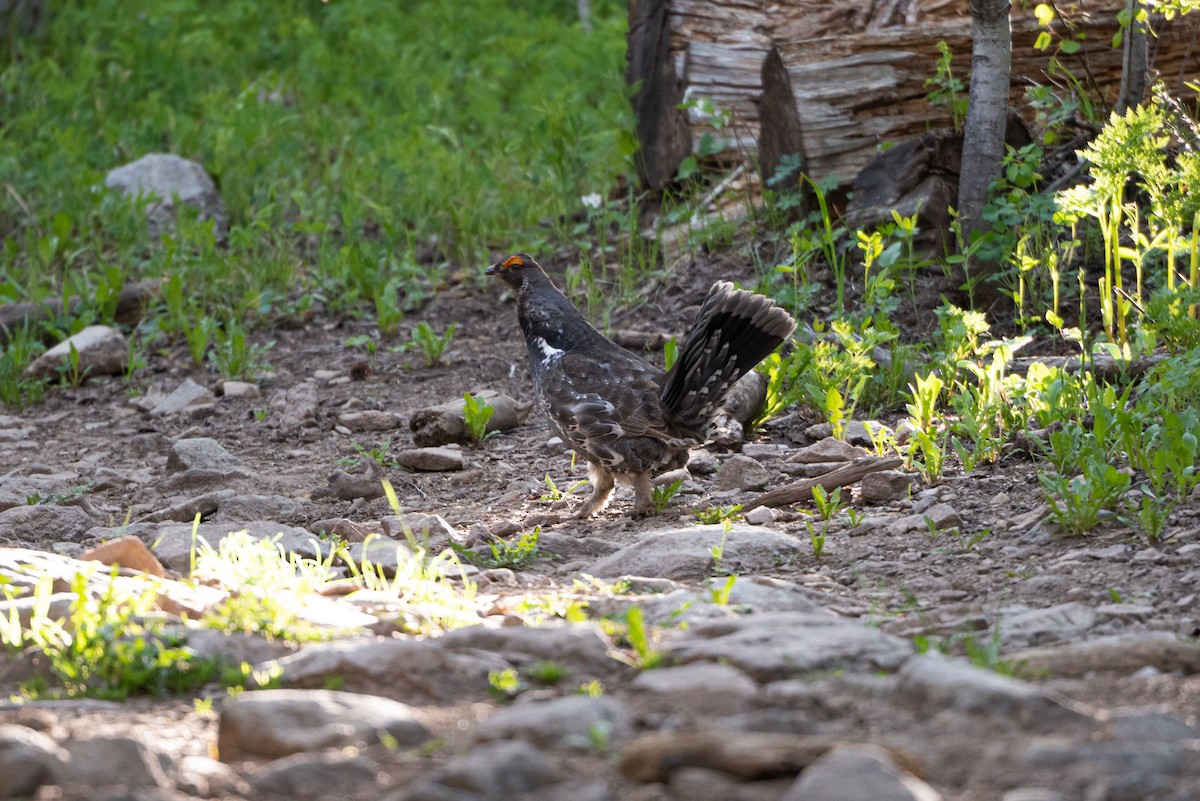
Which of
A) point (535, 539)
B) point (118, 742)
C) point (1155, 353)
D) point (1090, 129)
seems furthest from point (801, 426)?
point (118, 742)

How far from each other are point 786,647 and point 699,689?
39 centimetres

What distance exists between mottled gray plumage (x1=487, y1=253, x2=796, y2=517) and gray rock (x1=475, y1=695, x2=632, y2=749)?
301 centimetres

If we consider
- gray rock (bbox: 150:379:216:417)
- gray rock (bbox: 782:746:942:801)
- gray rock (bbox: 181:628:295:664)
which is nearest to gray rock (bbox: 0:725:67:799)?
gray rock (bbox: 181:628:295:664)

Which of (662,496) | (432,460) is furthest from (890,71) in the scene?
(432,460)

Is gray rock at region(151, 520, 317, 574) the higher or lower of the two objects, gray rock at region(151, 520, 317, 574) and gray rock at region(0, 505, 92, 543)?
the higher

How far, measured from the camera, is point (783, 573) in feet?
15.4

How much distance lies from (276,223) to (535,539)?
6.85m

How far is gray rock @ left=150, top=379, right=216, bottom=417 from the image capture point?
8.28 m

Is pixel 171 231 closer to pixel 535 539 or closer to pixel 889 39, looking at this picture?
pixel 889 39

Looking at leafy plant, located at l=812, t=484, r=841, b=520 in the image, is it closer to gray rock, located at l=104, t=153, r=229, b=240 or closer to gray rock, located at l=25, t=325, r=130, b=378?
gray rock, located at l=25, t=325, r=130, b=378

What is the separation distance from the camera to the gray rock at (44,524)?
574cm

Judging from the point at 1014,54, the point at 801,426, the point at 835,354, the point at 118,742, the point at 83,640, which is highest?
the point at 1014,54

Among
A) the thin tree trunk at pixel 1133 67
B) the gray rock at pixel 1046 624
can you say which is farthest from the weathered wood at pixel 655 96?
the gray rock at pixel 1046 624

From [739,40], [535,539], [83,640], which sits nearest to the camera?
[83,640]
